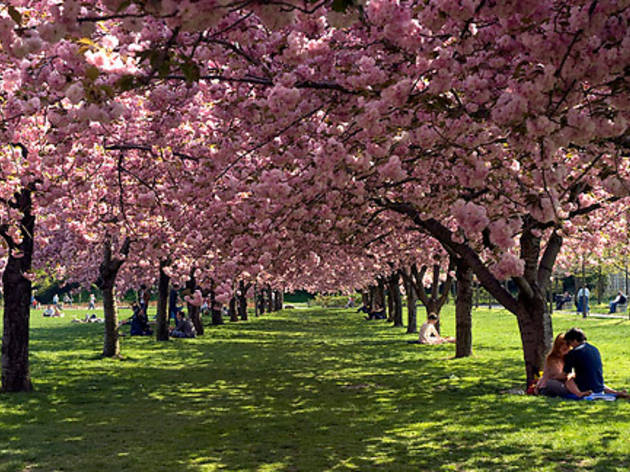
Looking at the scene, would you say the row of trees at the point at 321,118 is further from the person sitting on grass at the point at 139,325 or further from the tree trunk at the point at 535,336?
the person sitting on grass at the point at 139,325

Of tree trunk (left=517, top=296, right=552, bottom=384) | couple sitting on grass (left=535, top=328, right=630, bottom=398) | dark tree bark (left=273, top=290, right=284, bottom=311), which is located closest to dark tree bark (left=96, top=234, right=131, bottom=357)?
tree trunk (left=517, top=296, right=552, bottom=384)

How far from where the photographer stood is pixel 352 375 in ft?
57.6

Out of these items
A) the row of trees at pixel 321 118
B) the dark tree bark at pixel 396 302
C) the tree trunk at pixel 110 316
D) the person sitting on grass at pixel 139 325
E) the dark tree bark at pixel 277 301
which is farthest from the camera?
the dark tree bark at pixel 277 301

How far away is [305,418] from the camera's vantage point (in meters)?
11.5

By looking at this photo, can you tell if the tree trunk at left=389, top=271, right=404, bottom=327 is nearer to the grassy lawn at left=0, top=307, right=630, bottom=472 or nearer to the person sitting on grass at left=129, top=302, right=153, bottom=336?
the person sitting on grass at left=129, top=302, right=153, bottom=336

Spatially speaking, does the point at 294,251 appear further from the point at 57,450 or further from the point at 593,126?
the point at 593,126

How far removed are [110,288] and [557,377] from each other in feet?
46.1

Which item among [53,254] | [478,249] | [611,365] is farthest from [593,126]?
[53,254]

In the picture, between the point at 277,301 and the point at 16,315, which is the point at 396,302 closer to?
the point at 16,315

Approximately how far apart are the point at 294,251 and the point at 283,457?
8.33 meters

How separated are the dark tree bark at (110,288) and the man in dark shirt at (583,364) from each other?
13476mm

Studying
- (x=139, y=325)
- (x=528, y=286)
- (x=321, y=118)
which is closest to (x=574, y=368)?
(x=528, y=286)

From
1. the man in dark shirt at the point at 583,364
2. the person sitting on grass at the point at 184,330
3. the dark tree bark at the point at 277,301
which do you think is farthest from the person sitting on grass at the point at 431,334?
the dark tree bark at the point at 277,301

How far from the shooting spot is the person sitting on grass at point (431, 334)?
1054 inches
